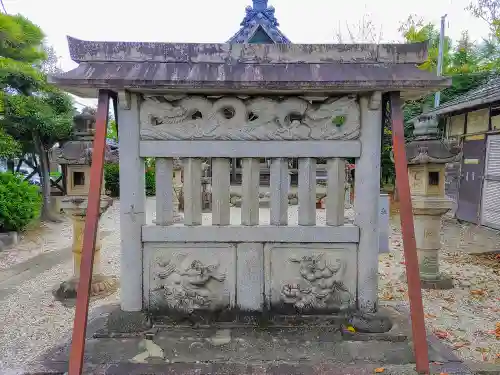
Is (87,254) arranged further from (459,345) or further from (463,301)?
(463,301)

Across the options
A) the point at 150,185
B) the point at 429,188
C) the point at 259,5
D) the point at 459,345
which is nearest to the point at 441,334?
the point at 459,345

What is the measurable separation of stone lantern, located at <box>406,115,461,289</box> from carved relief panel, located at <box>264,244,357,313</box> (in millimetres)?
3442

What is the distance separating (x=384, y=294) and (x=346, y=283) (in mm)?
2886

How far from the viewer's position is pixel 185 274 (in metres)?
3.52

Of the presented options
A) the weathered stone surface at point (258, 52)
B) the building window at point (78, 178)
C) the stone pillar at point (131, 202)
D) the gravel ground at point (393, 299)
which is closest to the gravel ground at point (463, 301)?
the gravel ground at point (393, 299)

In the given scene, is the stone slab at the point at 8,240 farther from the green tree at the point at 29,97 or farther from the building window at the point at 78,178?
the building window at the point at 78,178

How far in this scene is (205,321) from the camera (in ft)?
11.8

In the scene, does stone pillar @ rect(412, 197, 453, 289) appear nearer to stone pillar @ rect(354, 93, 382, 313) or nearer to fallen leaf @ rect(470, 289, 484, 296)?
fallen leaf @ rect(470, 289, 484, 296)

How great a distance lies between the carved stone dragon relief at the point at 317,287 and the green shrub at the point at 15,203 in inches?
326

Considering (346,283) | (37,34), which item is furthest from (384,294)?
(37,34)

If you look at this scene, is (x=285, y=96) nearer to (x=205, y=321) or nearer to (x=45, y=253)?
(x=205, y=321)

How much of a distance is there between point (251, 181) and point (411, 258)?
158 centimetres

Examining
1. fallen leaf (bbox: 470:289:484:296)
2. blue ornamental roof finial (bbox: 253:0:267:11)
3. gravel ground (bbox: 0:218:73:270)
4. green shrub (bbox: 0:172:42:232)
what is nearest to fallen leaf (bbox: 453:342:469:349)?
fallen leaf (bbox: 470:289:484:296)

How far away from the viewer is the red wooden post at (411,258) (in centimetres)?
298
